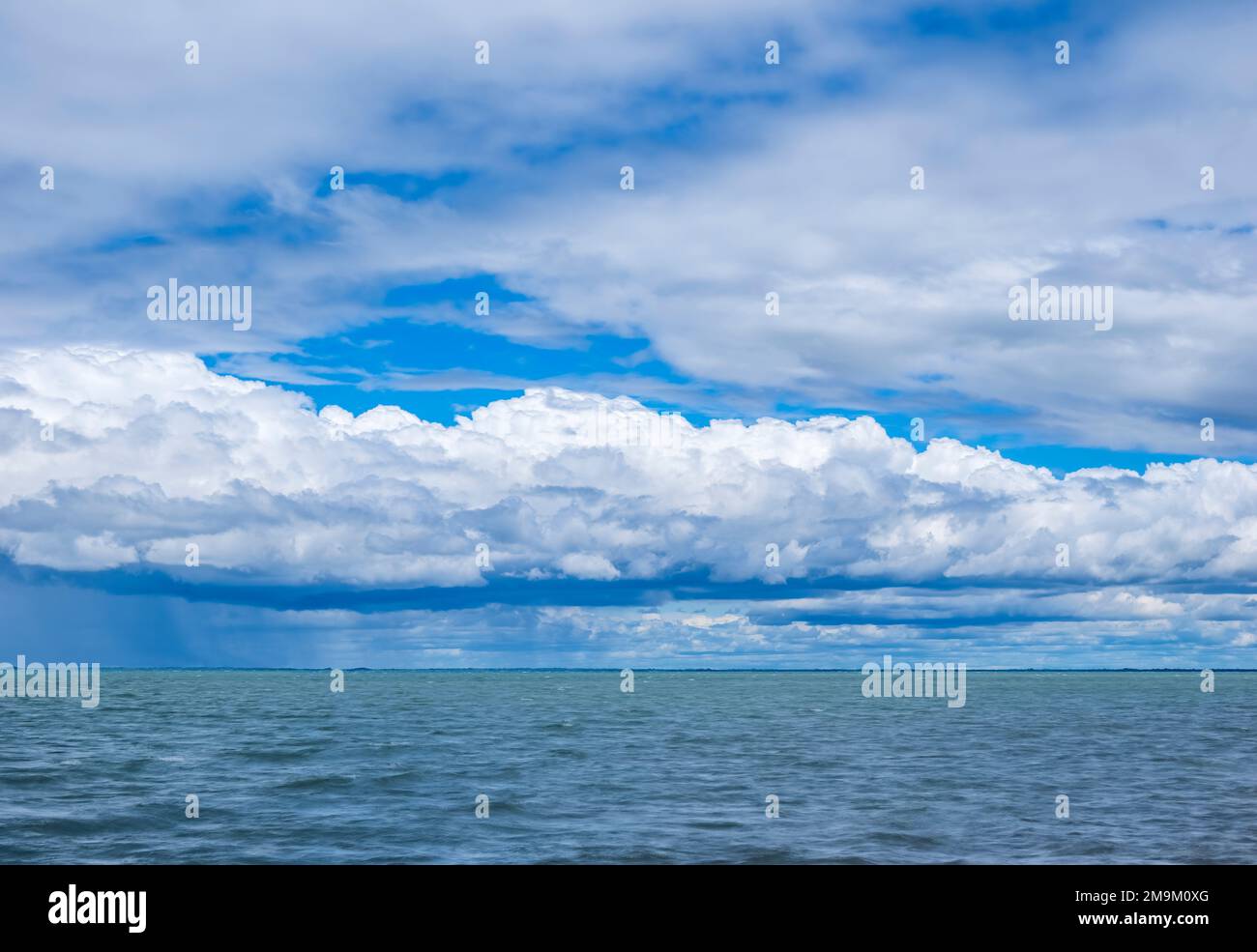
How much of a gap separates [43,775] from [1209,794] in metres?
49.1

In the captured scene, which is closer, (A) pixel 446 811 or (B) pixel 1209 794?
(A) pixel 446 811

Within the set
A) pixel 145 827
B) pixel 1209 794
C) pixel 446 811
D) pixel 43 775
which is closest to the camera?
pixel 145 827

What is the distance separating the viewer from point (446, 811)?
1560 inches

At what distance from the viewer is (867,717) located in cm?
11325

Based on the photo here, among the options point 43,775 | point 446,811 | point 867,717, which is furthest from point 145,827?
point 867,717
